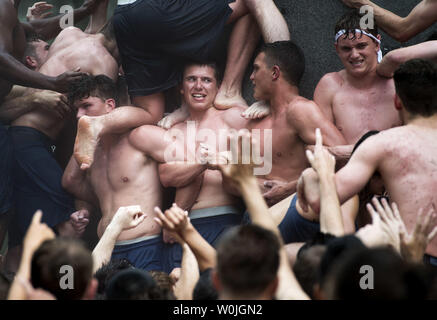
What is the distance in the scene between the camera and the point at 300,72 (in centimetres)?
547

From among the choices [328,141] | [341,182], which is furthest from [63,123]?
[341,182]

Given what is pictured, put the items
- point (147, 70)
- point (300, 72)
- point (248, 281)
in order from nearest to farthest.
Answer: point (248, 281)
point (300, 72)
point (147, 70)

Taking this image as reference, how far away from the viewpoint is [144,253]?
558cm

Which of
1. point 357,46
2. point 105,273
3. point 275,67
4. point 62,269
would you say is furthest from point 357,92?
point 62,269

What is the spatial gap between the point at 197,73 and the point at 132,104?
671 mm

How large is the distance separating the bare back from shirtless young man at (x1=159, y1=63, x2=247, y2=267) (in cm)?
82

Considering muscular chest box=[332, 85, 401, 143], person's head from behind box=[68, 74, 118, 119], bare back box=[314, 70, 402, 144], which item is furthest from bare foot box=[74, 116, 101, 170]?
muscular chest box=[332, 85, 401, 143]

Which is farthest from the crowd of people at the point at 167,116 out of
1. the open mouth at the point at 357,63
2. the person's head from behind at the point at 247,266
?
the person's head from behind at the point at 247,266

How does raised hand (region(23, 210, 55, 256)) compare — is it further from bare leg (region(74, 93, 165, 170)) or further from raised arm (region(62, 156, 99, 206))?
raised arm (region(62, 156, 99, 206))

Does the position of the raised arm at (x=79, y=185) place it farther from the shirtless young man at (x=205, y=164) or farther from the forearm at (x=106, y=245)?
the forearm at (x=106, y=245)

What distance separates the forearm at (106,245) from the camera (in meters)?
4.14

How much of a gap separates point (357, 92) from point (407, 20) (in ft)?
2.25

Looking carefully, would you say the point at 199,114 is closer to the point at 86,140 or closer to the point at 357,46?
the point at 86,140
